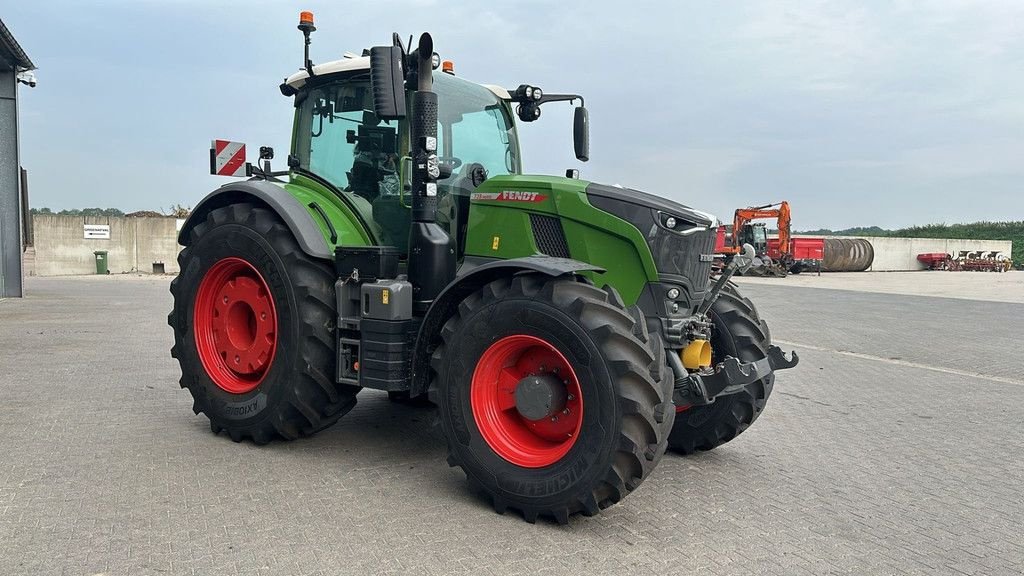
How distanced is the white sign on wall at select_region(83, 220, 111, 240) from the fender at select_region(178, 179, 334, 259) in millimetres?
23250

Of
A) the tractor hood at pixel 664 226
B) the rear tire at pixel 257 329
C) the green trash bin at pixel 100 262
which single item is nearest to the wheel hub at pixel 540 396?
the tractor hood at pixel 664 226

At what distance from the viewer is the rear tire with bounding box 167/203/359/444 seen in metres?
4.84

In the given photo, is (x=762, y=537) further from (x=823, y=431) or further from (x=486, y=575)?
(x=823, y=431)

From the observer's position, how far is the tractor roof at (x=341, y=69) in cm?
514

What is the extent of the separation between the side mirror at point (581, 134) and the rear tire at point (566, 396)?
1.79 meters

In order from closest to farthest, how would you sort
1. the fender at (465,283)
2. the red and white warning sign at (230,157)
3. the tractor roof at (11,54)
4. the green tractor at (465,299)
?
the green tractor at (465,299)
the fender at (465,283)
the red and white warning sign at (230,157)
the tractor roof at (11,54)

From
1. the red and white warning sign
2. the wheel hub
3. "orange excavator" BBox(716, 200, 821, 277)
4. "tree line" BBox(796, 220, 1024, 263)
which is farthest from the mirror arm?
"tree line" BBox(796, 220, 1024, 263)

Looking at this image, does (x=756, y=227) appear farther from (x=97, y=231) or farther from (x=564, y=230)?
(x=564, y=230)

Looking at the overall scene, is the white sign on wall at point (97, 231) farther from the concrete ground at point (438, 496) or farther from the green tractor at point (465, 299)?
the green tractor at point (465, 299)

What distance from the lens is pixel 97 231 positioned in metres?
25.8

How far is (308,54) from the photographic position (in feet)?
17.3

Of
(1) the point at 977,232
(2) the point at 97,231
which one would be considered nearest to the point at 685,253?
(2) the point at 97,231

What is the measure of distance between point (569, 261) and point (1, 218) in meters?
15.2

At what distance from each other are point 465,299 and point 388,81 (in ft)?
4.04
